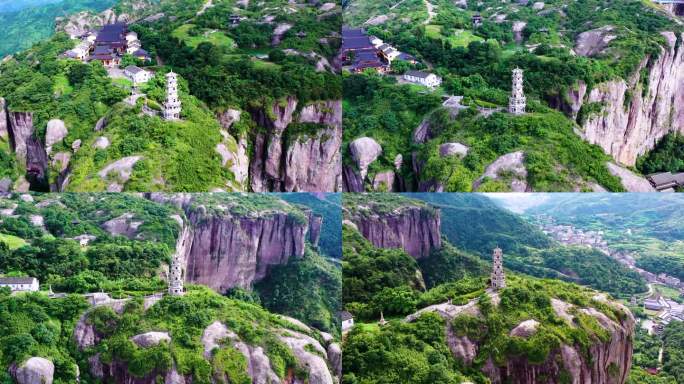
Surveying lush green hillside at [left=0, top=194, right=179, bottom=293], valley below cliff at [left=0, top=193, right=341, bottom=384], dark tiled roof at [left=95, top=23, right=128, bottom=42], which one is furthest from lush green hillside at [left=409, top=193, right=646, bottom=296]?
dark tiled roof at [left=95, top=23, right=128, bottom=42]

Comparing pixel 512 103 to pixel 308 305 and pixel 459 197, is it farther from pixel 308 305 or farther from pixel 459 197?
pixel 308 305

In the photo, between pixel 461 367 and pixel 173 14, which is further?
pixel 173 14

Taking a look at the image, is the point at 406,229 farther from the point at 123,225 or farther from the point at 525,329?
the point at 123,225

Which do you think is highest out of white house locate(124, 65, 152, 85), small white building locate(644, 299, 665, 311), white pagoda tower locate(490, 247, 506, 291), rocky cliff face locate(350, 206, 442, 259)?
white house locate(124, 65, 152, 85)

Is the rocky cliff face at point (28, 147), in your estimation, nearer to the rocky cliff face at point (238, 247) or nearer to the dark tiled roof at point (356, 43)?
the rocky cliff face at point (238, 247)

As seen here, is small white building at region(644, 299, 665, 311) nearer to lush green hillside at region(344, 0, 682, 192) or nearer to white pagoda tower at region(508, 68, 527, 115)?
lush green hillside at region(344, 0, 682, 192)

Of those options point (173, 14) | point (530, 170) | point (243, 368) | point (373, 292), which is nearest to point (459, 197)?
point (530, 170)
